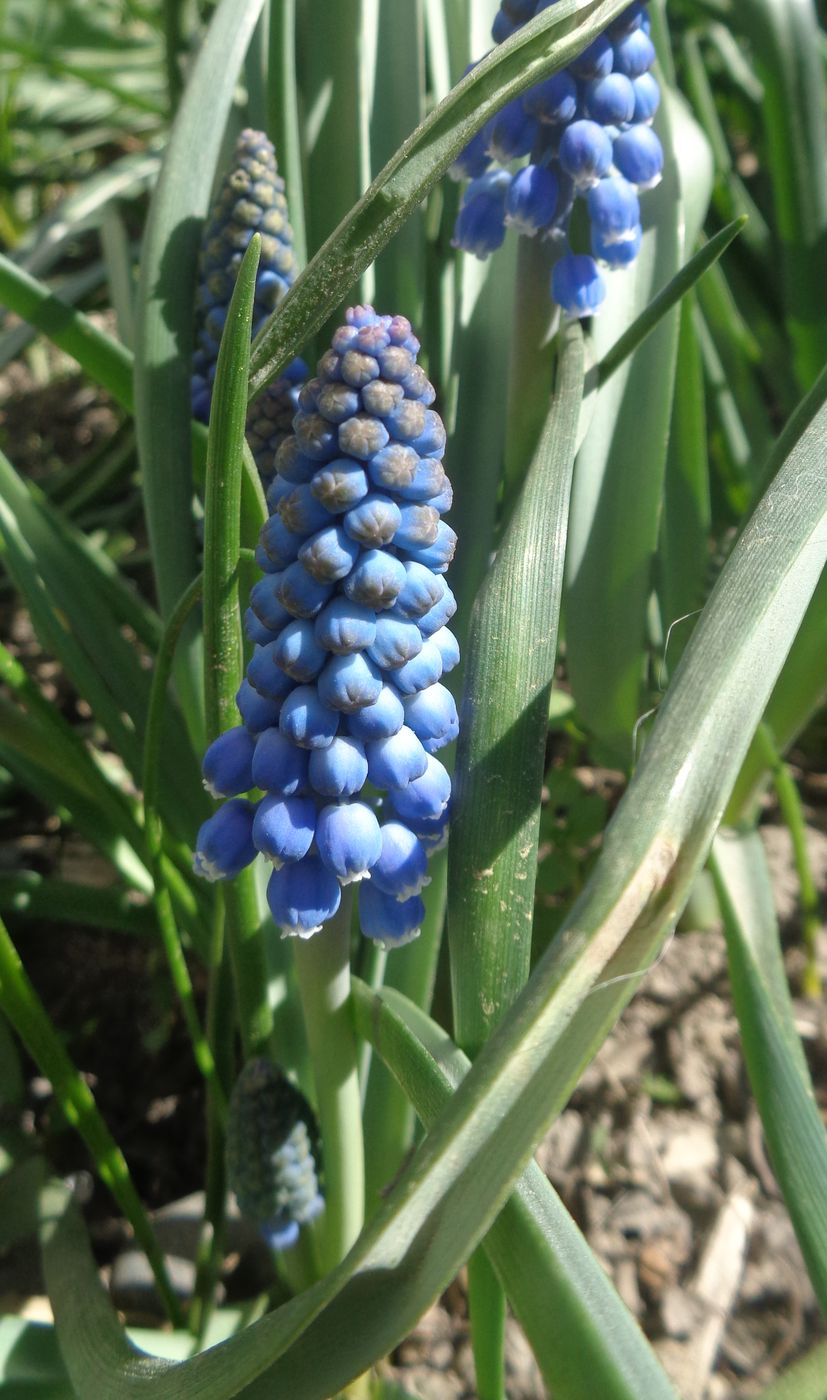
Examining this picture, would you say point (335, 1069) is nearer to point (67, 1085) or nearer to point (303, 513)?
point (67, 1085)

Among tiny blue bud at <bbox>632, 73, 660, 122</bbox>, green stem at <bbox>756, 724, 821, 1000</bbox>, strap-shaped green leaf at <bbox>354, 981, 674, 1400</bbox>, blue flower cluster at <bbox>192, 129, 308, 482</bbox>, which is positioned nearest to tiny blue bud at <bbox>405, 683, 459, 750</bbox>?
strap-shaped green leaf at <bbox>354, 981, 674, 1400</bbox>

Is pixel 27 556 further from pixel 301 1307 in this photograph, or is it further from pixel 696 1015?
pixel 696 1015

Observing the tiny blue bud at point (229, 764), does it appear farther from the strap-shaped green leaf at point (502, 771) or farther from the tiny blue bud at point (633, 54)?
the tiny blue bud at point (633, 54)

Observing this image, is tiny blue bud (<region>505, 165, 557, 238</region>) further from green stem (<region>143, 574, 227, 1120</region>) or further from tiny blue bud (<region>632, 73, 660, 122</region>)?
green stem (<region>143, 574, 227, 1120</region>)

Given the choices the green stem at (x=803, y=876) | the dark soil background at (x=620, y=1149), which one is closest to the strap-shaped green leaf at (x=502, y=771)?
the dark soil background at (x=620, y=1149)

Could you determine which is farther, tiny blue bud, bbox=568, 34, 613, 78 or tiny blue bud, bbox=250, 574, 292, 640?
tiny blue bud, bbox=568, 34, 613, 78

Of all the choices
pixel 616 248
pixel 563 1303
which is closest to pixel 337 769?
pixel 563 1303
